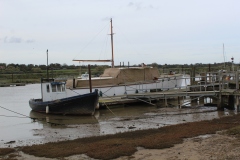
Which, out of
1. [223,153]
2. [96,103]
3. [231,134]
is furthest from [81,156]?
[96,103]

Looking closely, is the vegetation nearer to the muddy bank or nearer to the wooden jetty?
the wooden jetty

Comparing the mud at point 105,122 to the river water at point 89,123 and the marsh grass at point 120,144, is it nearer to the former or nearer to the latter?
the river water at point 89,123

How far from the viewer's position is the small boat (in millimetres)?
23578

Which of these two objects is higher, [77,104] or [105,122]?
[77,104]

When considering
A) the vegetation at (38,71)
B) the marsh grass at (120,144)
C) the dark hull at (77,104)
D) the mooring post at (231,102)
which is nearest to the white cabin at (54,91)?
the dark hull at (77,104)

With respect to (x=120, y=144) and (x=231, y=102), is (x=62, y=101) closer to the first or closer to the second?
(x=231, y=102)

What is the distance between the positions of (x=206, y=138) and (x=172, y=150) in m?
2.22

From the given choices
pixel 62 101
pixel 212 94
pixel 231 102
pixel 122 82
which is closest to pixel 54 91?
pixel 62 101

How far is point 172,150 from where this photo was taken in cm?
1017

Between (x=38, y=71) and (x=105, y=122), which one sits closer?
(x=105, y=122)

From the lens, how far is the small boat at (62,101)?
23.6m

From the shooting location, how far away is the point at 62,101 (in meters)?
24.0

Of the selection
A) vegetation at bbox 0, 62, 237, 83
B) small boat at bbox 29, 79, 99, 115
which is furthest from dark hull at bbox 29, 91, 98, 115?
vegetation at bbox 0, 62, 237, 83

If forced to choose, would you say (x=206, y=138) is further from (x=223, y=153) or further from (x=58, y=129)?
(x=58, y=129)
